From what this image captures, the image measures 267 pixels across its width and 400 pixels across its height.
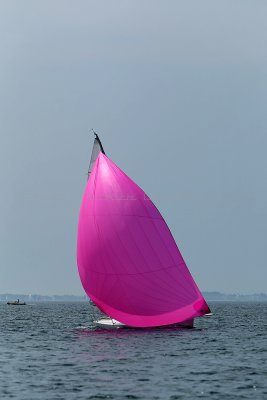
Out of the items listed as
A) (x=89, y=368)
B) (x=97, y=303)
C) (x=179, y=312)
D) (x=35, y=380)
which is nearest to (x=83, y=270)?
(x=97, y=303)

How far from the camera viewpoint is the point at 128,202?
5741cm

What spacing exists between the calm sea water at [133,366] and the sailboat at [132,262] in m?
1.90

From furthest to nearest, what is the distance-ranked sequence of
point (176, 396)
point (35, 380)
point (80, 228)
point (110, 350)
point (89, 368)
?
point (80, 228), point (110, 350), point (89, 368), point (35, 380), point (176, 396)

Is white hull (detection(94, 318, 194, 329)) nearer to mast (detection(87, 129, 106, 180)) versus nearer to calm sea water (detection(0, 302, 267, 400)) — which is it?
calm sea water (detection(0, 302, 267, 400))

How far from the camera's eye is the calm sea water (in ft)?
108

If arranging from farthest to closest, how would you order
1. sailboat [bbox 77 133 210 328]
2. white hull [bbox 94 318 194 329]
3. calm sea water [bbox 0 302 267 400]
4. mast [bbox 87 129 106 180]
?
1. mast [bbox 87 129 106 180]
2. white hull [bbox 94 318 194 329]
3. sailboat [bbox 77 133 210 328]
4. calm sea water [bbox 0 302 267 400]

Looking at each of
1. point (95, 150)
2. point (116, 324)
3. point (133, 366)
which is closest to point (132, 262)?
point (116, 324)

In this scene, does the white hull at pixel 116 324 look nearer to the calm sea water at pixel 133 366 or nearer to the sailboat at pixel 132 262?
the calm sea water at pixel 133 366

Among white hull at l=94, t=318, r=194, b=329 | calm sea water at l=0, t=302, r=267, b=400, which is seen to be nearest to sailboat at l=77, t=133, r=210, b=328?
white hull at l=94, t=318, r=194, b=329

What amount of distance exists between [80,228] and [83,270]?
298cm

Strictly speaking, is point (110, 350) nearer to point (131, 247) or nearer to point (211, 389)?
point (131, 247)

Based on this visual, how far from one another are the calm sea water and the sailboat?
190 cm

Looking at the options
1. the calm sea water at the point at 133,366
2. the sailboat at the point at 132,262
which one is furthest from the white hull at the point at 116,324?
the sailboat at the point at 132,262

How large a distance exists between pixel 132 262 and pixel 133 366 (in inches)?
622
